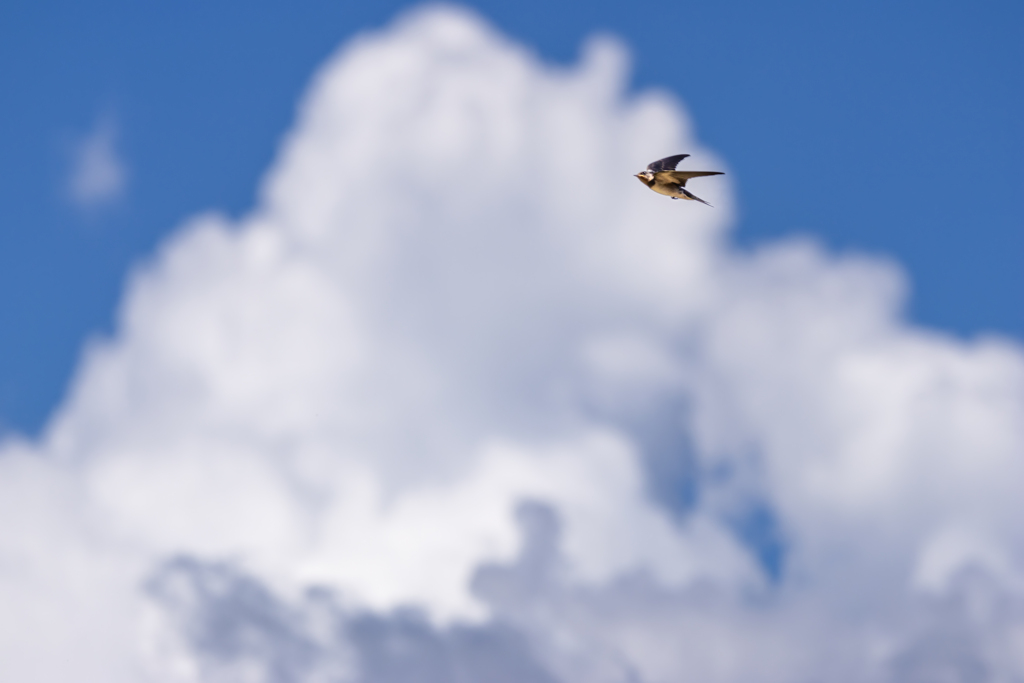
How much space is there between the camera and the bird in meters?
44.5

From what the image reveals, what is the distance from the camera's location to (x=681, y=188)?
148 ft

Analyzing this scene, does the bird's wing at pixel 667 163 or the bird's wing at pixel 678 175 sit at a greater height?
the bird's wing at pixel 667 163

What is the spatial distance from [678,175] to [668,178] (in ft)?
2.33

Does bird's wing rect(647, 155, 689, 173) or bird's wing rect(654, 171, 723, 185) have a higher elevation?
bird's wing rect(647, 155, 689, 173)

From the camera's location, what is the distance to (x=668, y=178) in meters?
45.0

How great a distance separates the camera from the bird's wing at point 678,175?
4358 centimetres

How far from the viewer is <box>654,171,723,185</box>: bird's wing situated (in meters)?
43.6

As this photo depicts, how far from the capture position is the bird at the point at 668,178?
4453 cm

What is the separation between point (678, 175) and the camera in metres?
44.5
